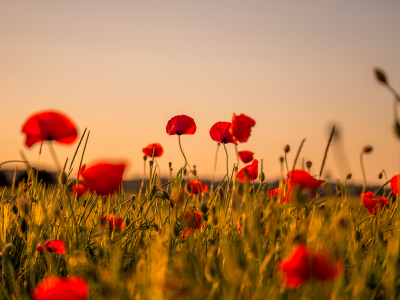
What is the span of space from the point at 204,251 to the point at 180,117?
925 mm

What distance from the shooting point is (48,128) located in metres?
1.50

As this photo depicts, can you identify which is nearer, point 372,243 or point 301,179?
point 301,179

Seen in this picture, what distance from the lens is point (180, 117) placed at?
2.40m

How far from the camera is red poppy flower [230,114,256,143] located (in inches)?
79.7

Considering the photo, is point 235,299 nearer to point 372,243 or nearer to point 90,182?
point 90,182

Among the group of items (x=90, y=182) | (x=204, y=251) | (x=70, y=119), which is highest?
(x=70, y=119)

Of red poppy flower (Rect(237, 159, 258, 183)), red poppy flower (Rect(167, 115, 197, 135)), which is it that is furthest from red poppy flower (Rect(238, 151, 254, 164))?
red poppy flower (Rect(167, 115, 197, 135))

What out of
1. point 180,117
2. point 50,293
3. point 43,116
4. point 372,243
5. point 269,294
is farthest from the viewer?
point 180,117

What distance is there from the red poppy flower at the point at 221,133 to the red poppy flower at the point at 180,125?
0.63 ft

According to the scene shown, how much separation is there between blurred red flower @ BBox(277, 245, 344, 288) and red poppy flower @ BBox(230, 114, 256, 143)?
1.10m

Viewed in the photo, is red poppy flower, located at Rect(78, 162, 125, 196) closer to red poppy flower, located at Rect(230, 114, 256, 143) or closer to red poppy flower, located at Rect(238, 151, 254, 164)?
red poppy flower, located at Rect(230, 114, 256, 143)

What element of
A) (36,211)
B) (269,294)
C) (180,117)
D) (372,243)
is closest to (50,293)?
(269,294)

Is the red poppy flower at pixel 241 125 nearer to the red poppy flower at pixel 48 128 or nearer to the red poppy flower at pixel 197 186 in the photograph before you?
the red poppy flower at pixel 197 186

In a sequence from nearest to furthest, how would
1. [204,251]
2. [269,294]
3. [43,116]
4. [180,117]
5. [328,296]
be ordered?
[269,294]
[328,296]
[43,116]
[204,251]
[180,117]
